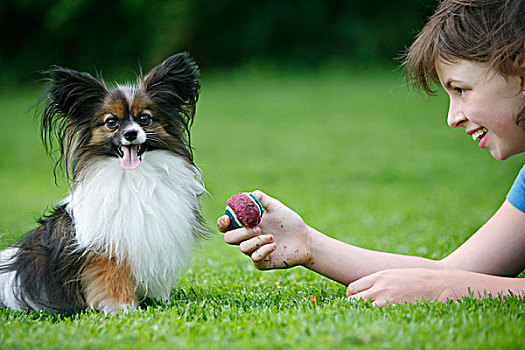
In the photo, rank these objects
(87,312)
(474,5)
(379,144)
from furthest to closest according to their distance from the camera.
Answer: (379,144)
(87,312)
(474,5)

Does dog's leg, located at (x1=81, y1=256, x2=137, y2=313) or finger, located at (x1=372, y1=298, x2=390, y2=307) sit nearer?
finger, located at (x1=372, y1=298, x2=390, y2=307)

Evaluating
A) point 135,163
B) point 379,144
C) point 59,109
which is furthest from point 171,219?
point 379,144

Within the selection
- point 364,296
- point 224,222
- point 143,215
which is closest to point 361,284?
point 364,296

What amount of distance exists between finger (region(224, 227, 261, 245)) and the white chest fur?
1.02 ft

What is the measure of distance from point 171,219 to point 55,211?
732mm

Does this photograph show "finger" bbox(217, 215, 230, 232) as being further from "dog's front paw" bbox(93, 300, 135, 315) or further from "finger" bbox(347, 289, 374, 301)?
"finger" bbox(347, 289, 374, 301)

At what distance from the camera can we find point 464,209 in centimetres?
779

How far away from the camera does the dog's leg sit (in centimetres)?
332

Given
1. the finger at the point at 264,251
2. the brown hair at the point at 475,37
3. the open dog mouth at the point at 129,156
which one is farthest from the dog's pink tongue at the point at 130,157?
the brown hair at the point at 475,37

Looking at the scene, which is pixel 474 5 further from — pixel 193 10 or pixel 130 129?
pixel 193 10

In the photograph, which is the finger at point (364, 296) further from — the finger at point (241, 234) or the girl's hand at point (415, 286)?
the finger at point (241, 234)

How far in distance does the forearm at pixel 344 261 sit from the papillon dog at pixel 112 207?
0.66m

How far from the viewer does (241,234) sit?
10.9 ft

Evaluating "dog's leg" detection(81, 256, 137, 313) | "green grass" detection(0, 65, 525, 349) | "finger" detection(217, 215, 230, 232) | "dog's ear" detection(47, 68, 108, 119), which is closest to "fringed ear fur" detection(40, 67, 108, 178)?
"dog's ear" detection(47, 68, 108, 119)
